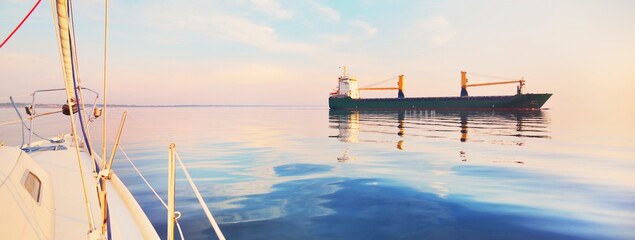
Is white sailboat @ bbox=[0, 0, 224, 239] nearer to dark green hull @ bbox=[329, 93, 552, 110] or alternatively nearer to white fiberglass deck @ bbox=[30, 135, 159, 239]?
white fiberglass deck @ bbox=[30, 135, 159, 239]

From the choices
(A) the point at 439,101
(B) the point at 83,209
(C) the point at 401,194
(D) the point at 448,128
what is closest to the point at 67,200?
(B) the point at 83,209

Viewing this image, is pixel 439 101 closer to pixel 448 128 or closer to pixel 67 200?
pixel 448 128

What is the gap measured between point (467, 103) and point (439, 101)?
5124 millimetres

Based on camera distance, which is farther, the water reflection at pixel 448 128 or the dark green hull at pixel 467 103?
the dark green hull at pixel 467 103

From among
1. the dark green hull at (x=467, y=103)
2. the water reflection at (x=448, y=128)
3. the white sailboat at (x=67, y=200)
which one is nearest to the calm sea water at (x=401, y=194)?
the white sailboat at (x=67, y=200)

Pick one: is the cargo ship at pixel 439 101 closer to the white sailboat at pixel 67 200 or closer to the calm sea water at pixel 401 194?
the calm sea water at pixel 401 194

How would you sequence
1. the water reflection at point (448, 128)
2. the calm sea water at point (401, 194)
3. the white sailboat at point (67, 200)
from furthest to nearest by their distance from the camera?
the water reflection at point (448, 128) → the calm sea water at point (401, 194) → the white sailboat at point (67, 200)

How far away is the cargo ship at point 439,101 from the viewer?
200 feet

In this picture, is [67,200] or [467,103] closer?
[67,200]

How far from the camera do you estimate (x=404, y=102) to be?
69.6m

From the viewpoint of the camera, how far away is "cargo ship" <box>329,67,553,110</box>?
200 ft

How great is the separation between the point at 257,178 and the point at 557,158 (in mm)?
12539

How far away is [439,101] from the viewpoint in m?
65.1

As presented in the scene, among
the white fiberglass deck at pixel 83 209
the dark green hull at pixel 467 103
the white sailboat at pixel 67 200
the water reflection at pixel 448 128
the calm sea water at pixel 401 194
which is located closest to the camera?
the white sailboat at pixel 67 200
